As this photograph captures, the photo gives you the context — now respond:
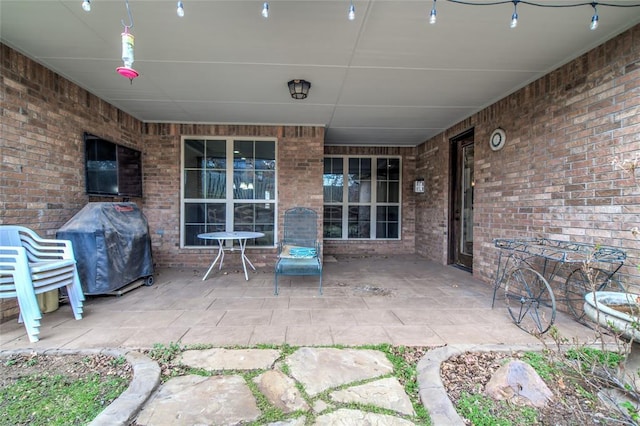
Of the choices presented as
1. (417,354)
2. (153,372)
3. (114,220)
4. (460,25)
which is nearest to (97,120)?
(114,220)

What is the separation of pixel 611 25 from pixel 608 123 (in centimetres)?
75

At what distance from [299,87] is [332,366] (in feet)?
8.99

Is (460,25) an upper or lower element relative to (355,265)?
upper

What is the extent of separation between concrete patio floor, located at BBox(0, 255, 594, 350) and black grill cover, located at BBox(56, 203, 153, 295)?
219 mm

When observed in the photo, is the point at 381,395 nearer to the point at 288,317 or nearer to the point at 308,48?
the point at 288,317

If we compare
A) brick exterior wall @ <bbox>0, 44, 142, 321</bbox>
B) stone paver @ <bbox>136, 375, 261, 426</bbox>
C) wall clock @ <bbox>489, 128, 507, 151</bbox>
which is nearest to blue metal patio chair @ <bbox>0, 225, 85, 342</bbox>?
brick exterior wall @ <bbox>0, 44, 142, 321</bbox>

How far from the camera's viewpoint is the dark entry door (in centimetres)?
466

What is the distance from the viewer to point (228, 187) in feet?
16.4

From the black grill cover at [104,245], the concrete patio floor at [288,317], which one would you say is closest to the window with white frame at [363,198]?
the concrete patio floor at [288,317]

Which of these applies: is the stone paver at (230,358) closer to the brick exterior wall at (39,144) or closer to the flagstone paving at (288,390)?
the flagstone paving at (288,390)

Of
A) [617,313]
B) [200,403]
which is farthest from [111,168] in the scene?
[617,313]

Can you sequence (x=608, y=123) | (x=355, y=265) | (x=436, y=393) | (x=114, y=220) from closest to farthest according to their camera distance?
(x=436, y=393) < (x=608, y=123) < (x=114, y=220) < (x=355, y=265)

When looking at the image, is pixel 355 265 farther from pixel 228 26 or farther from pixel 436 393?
pixel 228 26

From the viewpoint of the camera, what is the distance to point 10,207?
2559 millimetres
